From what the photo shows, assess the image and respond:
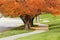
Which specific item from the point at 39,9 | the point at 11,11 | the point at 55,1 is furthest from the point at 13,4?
the point at 55,1

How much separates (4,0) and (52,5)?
475 centimetres

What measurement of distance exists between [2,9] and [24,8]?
2.09m

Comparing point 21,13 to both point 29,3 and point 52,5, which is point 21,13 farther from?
point 52,5

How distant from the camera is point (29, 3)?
21.8 m

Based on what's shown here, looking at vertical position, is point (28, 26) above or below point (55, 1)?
below

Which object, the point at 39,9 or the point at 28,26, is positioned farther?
the point at 28,26

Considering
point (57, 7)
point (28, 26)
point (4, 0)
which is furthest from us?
point (28, 26)

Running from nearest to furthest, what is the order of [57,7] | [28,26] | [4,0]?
[4,0] < [57,7] < [28,26]

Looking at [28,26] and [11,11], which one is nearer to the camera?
[11,11]

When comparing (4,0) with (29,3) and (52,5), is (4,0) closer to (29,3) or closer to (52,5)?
(29,3)

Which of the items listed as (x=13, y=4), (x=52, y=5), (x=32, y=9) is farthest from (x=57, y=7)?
(x=13, y=4)

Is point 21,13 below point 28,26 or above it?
above

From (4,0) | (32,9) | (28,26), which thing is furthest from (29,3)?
(28,26)

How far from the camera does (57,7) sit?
23.2 meters
